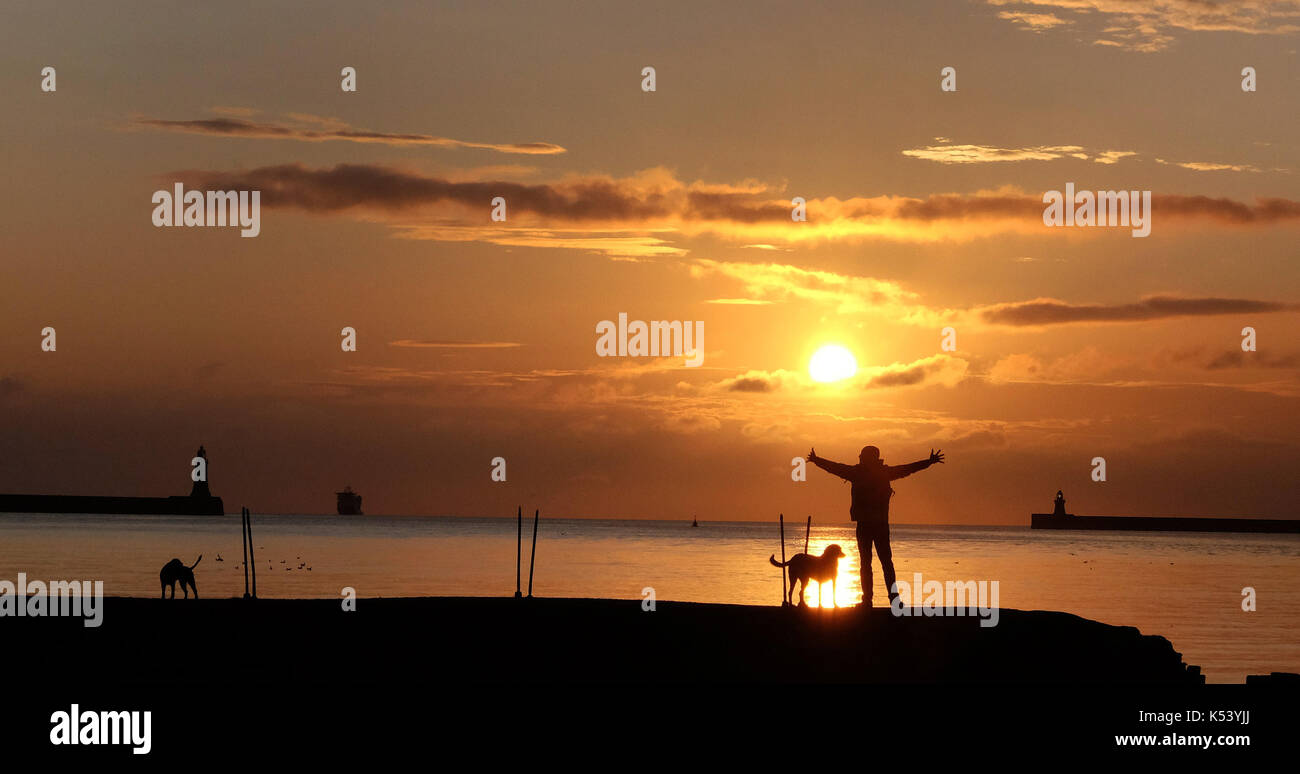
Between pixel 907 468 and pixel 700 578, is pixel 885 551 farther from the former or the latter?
pixel 700 578

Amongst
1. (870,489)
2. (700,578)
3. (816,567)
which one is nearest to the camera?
(870,489)

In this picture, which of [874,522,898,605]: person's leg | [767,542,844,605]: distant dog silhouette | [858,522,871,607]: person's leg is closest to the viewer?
[858,522,871,607]: person's leg

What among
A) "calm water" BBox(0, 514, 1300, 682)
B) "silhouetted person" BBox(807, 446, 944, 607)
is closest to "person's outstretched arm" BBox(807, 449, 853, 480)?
"silhouetted person" BBox(807, 446, 944, 607)

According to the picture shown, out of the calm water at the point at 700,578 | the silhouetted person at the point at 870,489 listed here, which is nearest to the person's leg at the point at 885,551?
the silhouetted person at the point at 870,489

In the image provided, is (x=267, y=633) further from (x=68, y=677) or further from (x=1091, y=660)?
(x=1091, y=660)

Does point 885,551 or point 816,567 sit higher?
point 885,551

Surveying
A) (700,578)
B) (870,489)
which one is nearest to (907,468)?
(870,489)

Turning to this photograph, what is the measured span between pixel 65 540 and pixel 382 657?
106963 mm

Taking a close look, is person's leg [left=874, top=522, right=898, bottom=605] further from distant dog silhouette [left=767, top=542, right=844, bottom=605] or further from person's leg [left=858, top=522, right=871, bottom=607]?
distant dog silhouette [left=767, top=542, right=844, bottom=605]

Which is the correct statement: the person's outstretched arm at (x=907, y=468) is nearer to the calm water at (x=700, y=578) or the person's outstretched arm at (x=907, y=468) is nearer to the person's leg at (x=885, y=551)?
the person's leg at (x=885, y=551)

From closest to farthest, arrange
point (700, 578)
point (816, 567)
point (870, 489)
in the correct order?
point (870, 489)
point (816, 567)
point (700, 578)

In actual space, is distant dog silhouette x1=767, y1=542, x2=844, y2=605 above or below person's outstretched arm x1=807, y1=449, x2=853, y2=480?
below

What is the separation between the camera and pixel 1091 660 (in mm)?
24609
